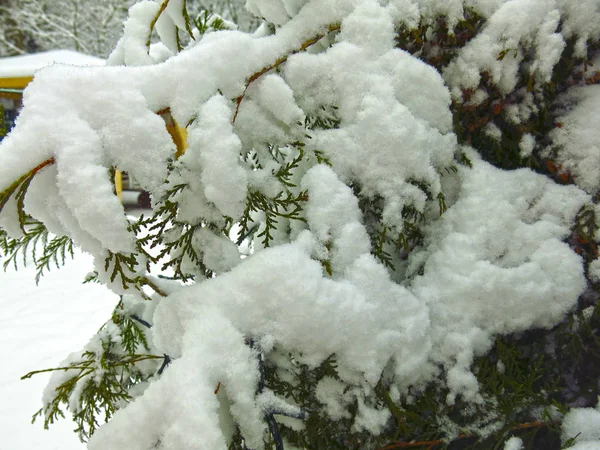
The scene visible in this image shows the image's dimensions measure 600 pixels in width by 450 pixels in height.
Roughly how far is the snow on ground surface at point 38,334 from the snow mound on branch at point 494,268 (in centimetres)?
357

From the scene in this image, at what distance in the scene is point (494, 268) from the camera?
50.1 inches

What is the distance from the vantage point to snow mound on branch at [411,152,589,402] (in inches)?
49.9

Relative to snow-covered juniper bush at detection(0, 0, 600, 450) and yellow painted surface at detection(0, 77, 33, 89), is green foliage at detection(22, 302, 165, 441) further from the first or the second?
yellow painted surface at detection(0, 77, 33, 89)

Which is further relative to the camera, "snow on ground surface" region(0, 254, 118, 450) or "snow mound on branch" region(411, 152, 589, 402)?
"snow on ground surface" region(0, 254, 118, 450)

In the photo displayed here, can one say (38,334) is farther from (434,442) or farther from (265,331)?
(434,442)

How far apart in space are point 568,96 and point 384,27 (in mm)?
702

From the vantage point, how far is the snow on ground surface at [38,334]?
3.77m

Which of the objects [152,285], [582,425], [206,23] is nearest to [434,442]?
[582,425]

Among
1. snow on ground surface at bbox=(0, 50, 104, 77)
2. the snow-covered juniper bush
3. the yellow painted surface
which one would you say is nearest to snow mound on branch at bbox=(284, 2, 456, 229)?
the snow-covered juniper bush

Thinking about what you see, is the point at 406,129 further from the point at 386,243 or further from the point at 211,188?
the point at 211,188

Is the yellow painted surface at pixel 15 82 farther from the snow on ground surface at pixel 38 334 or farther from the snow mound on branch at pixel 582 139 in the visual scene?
the snow mound on branch at pixel 582 139

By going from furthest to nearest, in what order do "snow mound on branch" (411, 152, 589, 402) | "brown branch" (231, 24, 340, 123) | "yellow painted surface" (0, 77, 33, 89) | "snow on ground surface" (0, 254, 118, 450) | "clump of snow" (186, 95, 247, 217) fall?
"yellow painted surface" (0, 77, 33, 89) → "snow on ground surface" (0, 254, 118, 450) → "snow mound on branch" (411, 152, 589, 402) → "brown branch" (231, 24, 340, 123) → "clump of snow" (186, 95, 247, 217)

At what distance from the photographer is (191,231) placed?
1.17 m

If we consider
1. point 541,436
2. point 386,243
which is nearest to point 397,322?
point 386,243
